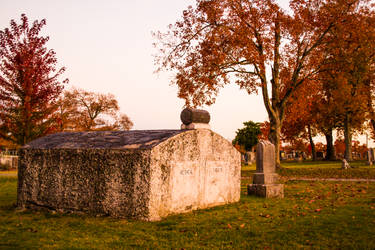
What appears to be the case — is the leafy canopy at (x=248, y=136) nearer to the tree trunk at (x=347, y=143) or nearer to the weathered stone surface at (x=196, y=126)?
the tree trunk at (x=347, y=143)

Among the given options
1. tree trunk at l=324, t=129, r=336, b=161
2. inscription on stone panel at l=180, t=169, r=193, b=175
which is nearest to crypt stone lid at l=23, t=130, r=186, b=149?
inscription on stone panel at l=180, t=169, r=193, b=175

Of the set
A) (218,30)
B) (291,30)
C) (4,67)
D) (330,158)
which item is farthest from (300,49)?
(330,158)

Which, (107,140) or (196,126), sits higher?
(196,126)

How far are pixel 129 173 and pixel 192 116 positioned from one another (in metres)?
2.31

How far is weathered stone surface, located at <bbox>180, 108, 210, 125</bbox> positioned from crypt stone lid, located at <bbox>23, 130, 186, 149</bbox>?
50 centimetres

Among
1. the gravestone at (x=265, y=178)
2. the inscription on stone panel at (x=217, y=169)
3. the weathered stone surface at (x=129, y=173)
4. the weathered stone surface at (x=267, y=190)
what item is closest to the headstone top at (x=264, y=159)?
the gravestone at (x=265, y=178)

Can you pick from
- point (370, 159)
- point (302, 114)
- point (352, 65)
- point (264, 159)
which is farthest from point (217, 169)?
point (370, 159)

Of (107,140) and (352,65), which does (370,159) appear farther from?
(107,140)

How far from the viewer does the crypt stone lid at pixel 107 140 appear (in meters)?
7.49

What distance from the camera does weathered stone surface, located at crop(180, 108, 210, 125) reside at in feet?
27.5

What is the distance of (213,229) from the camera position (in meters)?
6.28

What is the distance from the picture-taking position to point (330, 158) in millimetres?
41062

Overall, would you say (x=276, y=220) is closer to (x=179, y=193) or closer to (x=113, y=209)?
(x=179, y=193)

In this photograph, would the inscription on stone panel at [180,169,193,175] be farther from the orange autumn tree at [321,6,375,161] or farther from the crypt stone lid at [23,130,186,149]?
the orange autumn tree at [321,6,375,161]
